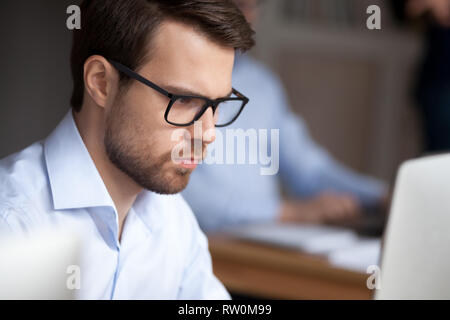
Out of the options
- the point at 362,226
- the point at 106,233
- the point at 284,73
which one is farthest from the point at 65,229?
the point at 284,73

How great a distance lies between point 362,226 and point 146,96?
1111 millimetres

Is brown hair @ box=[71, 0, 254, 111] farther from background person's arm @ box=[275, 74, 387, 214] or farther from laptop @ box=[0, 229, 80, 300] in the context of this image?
background person's arm @ box=[275, 74, 387, 214]

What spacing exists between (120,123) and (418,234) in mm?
314

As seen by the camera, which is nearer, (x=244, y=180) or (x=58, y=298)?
(x=58, y=298)

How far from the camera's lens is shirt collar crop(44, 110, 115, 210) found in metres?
0.53

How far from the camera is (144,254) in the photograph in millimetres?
608

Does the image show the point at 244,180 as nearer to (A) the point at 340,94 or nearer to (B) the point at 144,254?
(B) the point at 144,254

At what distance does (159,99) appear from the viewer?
1.77 ft

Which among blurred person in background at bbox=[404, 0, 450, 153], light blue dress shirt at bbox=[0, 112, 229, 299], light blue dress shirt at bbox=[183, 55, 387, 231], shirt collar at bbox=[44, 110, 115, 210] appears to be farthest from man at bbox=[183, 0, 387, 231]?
blurred person in background at bbox=[404, 0, 450, 153]

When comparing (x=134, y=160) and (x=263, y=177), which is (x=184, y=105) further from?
(x=263, y=177)

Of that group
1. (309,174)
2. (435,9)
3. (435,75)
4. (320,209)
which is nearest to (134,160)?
(320,209)

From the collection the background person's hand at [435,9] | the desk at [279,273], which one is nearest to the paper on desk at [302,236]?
the desk at [279,273]

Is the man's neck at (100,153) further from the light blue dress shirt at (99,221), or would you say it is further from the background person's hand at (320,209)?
the background person's hand at (320,209)
